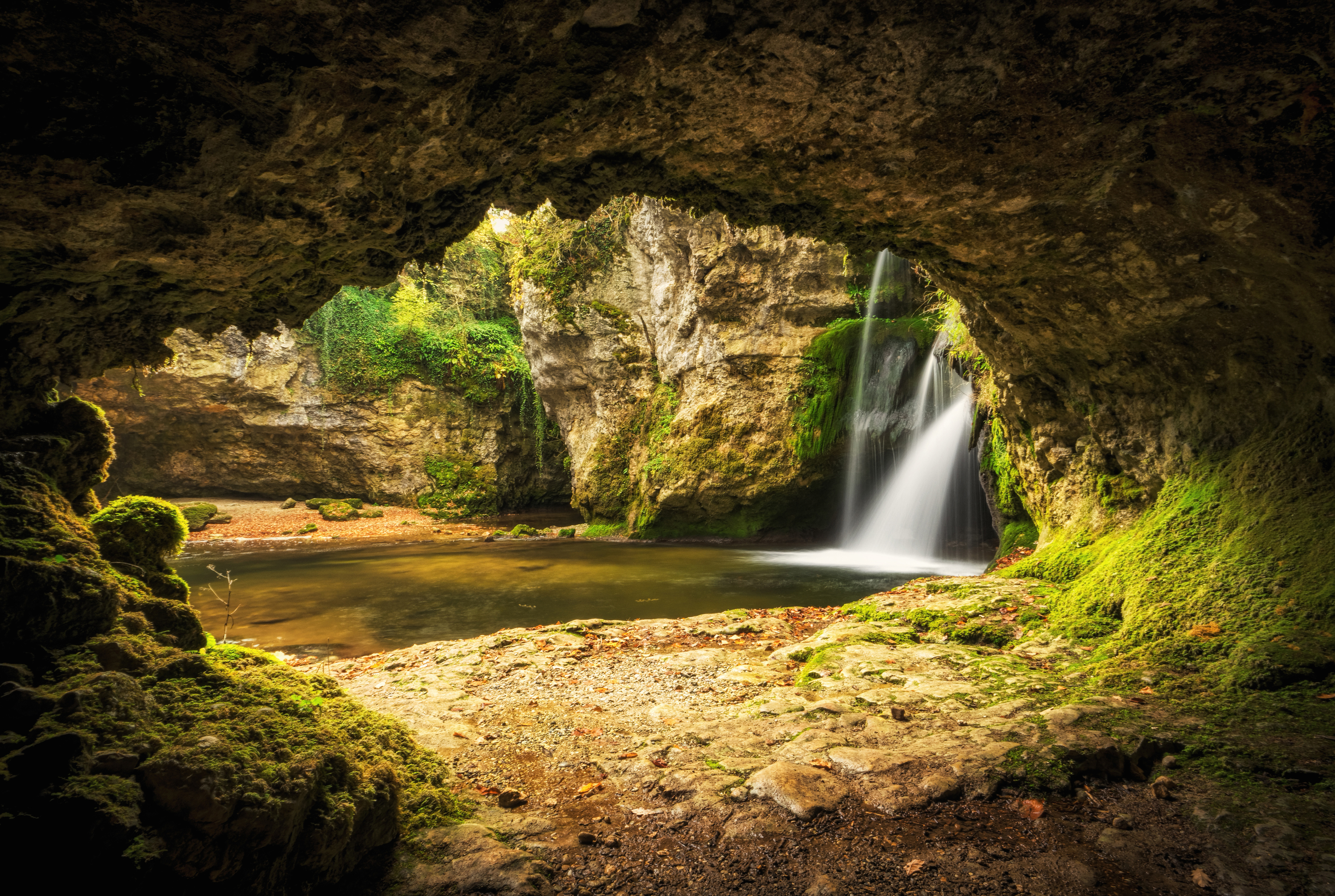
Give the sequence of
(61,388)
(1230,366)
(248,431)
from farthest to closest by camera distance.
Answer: (248,431) → (1230,366) → (61,388)

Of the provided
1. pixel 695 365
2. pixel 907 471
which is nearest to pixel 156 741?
pixel 907 471

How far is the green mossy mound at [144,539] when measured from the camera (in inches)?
109

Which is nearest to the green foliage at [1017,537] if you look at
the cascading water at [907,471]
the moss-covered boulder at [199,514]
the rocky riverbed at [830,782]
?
the cascading water at [907,471]

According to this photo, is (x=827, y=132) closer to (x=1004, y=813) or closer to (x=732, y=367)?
(x=1004, y=813)

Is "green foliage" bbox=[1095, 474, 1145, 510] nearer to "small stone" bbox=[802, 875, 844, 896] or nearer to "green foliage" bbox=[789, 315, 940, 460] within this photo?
"small stone" bbox=[802, 875, 844, 896]

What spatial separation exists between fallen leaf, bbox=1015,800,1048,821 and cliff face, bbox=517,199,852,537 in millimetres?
11254

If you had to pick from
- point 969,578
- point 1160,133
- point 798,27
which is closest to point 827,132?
point 798,27

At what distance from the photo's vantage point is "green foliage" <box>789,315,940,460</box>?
13.5 m

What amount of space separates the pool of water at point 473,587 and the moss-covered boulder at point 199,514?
9.30ft

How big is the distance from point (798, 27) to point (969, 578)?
627cm

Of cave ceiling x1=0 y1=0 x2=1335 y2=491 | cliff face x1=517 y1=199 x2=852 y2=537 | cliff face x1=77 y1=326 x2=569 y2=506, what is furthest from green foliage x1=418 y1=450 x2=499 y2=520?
cave ceiling x1=0 y1=0 x2=1335 y2=491

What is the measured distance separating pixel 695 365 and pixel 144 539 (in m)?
12.8

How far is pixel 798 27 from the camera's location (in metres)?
2.49

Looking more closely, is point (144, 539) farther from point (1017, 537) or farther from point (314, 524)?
point (314, 524)
